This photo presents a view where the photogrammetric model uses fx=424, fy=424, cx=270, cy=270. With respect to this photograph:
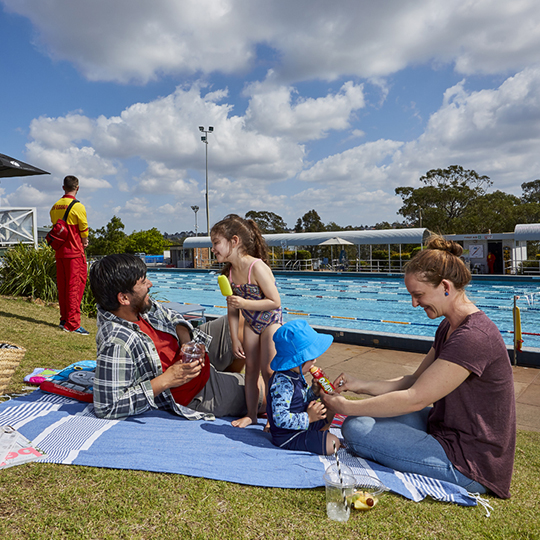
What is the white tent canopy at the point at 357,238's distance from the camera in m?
28.5

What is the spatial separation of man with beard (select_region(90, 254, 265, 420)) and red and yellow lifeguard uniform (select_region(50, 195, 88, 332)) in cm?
385

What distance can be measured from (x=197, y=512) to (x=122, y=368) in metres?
1.03

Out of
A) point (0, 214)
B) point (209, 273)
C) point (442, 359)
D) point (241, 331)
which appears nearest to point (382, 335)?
point (241, 331)

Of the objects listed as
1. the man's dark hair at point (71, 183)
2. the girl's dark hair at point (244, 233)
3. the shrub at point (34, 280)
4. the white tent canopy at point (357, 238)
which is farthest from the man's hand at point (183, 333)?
the white tent canopy at point (357, 238)

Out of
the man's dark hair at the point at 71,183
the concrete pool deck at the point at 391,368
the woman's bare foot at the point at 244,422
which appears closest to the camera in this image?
the woman's bare foot at the point at 244,422

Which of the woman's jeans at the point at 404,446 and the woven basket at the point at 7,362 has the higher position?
the woven basket at the point at 7,362

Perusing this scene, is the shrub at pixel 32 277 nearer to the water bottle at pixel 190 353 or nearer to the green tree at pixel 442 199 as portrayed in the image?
the water bottle at pixel 190 353

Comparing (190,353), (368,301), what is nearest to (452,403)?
(190,353)

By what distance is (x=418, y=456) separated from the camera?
93.6 inches

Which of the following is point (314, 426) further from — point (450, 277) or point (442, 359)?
point (450, 277)

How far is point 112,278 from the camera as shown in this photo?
270 cm

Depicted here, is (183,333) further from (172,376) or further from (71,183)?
(71,183)

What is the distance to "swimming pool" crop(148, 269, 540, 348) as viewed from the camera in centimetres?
1306

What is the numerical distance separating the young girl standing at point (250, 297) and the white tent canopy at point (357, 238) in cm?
2355
